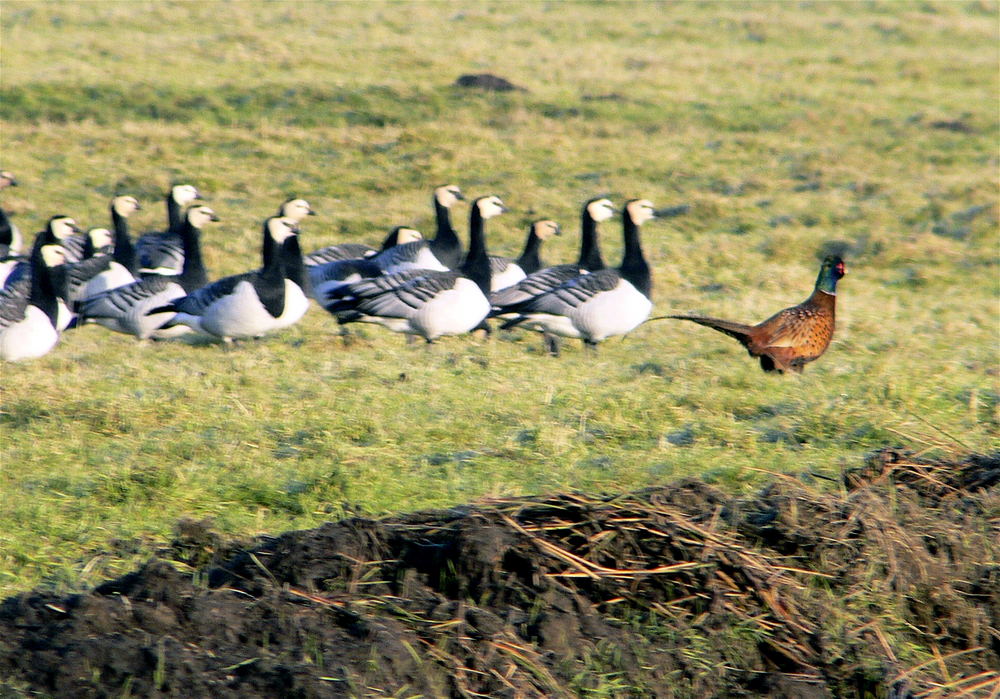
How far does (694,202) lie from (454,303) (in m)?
8.19

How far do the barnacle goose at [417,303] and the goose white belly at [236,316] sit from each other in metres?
0.83

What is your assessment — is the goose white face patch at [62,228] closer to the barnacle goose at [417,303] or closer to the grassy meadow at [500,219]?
the grassy meadow at [500,219]

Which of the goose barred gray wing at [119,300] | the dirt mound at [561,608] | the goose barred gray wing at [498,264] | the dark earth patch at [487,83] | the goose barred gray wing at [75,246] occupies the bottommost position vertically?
the dark earth patch at [487,83]

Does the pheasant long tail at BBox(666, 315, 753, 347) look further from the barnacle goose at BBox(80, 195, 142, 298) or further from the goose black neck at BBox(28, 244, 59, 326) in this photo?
the barnacle goose at BBox(80, 195, 142, 298)

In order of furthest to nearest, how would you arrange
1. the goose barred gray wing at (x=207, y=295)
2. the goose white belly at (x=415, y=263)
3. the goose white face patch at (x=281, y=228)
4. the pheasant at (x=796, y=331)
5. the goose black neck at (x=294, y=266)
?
the goose white belly at (x=415, y=263), the goose black neck at (x=294, y=266), the goose white face patch at (x=281, y=228), the goose barred gray wing at (x=207, y=295), the pheasant at (x=796, y=331)

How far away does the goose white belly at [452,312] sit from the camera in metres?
10.9

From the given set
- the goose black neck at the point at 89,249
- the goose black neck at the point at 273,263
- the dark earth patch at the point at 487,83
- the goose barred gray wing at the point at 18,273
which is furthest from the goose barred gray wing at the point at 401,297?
the dark earth patch at the point at 487,83

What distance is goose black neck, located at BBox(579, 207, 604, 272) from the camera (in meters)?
12.5

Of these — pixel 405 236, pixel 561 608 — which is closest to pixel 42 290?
pixel 405 236

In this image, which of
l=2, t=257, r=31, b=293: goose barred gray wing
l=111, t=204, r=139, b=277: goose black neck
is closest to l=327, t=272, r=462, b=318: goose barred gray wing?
l=111, t=204, r=139, b=277: goose black neck

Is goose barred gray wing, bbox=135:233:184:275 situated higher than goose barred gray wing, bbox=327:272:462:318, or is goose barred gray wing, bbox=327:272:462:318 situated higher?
goose barred gray wing, bbox=327:272:462:318

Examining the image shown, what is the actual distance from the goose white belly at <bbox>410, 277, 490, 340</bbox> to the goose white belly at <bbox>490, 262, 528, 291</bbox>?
50.8 inches

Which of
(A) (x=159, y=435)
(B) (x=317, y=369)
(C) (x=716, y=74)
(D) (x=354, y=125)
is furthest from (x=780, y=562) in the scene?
(C) (x=716, y=74)

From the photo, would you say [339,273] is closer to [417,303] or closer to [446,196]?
[417,303]
